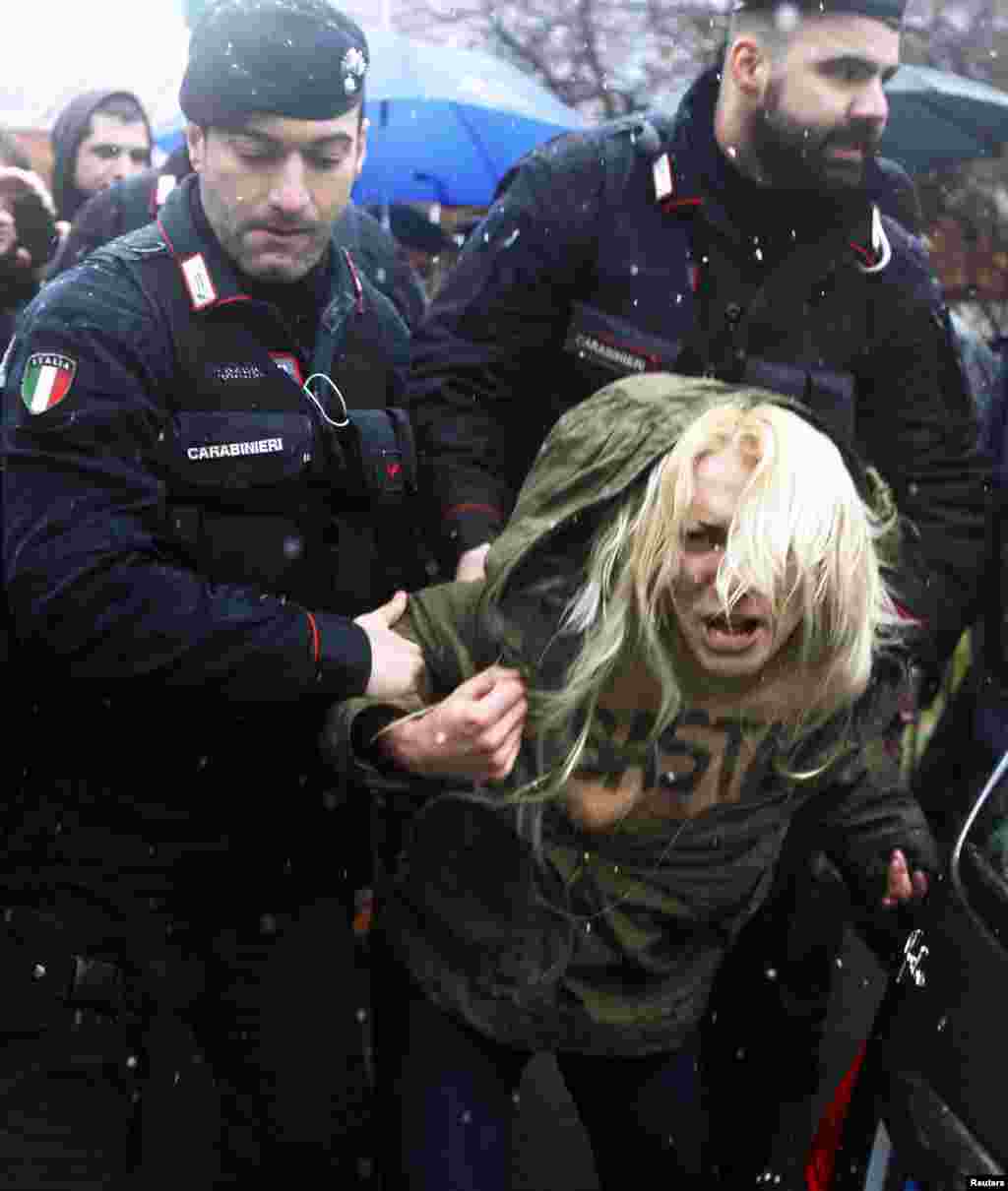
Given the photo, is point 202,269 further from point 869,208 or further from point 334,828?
point 869,208

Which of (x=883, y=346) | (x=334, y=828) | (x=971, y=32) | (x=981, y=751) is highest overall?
(x=883, y=346)

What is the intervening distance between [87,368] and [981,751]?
2.48 metres

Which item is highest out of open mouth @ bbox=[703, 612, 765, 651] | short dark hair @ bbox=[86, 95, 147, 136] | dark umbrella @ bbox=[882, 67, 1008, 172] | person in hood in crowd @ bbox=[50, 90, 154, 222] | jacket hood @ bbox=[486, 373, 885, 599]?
jacket hood @ bbox=[486, 373, 885, 599]

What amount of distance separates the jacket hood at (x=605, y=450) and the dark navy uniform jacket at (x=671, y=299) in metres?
0.67

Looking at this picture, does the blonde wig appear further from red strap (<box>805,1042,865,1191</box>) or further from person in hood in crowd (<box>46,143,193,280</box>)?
person in hood in crowd (<box>46,143,193,280</box>)

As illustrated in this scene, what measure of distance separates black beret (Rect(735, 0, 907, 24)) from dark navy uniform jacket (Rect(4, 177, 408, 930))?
3.36ft

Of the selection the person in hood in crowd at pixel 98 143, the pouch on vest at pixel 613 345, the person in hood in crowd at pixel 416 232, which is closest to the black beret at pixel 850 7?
the pouch on vest at pixel 613 345

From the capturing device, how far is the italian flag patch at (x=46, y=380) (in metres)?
2.53

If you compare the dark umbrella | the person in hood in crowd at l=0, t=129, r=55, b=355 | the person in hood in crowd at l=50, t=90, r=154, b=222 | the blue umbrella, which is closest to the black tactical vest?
the person in hood in crowd at l=0, t=129, r=55, b=355

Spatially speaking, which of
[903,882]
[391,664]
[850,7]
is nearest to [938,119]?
[850,7]

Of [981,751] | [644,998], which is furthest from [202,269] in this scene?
[981,751]

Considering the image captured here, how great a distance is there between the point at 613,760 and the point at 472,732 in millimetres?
288

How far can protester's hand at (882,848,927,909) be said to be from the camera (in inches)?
110

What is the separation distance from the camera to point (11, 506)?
2553mm
